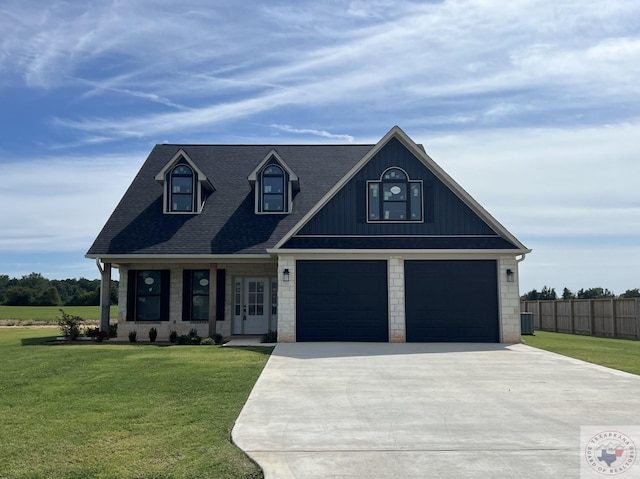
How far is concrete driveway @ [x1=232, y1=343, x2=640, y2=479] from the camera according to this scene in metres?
5.74

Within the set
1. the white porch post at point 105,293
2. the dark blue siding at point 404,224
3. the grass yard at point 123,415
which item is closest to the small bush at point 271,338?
the dark blue siding at point 404,224

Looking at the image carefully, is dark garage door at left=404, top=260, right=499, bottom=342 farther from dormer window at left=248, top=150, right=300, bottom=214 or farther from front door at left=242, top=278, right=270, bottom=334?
dormer window at left=248, top=150, right=300, bottom=214

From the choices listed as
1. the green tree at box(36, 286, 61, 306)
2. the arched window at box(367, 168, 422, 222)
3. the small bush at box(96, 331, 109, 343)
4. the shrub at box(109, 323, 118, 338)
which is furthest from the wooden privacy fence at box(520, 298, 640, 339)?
the green tree at box(36, 286, 61, 306)

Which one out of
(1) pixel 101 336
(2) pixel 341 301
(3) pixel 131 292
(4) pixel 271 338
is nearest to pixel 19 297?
(3) pixel 131 292

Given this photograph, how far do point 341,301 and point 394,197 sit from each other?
12.0 ft

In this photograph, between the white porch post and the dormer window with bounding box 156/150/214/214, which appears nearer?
the white porch post

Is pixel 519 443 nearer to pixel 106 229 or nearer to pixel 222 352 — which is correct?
pixel 222 352

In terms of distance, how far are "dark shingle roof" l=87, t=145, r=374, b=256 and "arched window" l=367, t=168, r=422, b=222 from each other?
3.49 metres

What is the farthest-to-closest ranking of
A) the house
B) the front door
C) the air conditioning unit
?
the air conditioning unit → the front door → the house

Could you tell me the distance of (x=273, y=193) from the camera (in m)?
20.8

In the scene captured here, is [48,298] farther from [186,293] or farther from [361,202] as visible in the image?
[361,202]

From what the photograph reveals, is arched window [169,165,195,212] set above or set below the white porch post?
above

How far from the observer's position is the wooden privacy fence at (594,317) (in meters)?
24.0

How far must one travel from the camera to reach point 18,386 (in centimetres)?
975
